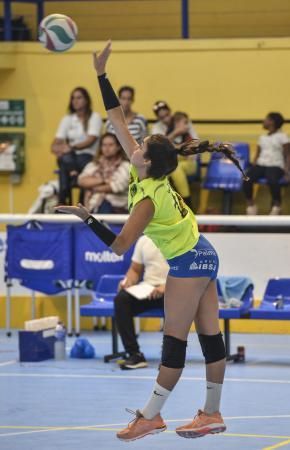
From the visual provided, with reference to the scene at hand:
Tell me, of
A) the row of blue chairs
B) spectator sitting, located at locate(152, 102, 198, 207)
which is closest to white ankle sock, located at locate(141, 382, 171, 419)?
the row of blue chairs

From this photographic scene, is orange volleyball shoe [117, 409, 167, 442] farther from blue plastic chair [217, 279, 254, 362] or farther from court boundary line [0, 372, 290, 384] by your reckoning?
blue plastic chair [217, 279, 254, 362]

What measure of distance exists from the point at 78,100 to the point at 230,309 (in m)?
5.45

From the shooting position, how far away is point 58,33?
44.0 feet

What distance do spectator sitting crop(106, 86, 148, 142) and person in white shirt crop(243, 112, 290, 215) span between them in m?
1.60

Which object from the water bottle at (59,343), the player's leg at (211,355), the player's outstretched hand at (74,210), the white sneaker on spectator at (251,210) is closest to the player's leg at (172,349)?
the player's leg at (211,355)

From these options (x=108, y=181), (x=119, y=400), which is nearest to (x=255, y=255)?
(x=108, y=181)

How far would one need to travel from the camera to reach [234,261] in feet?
49.4

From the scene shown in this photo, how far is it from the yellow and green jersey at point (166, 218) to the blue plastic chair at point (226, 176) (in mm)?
9121

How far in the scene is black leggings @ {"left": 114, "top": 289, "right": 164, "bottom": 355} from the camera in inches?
492

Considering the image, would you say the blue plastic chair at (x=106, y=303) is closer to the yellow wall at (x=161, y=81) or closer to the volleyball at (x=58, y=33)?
the volleyball at (x=58, y=33)

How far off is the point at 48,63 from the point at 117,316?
7.25 m

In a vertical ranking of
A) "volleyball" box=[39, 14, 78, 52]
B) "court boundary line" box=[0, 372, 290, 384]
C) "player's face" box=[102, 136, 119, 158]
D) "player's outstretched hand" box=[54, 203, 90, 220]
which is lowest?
"court boundary line" box=[0, 372, 290, 384]

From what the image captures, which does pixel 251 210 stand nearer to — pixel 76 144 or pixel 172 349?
pixel 76 144

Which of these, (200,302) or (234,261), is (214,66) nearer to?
(234,261)
